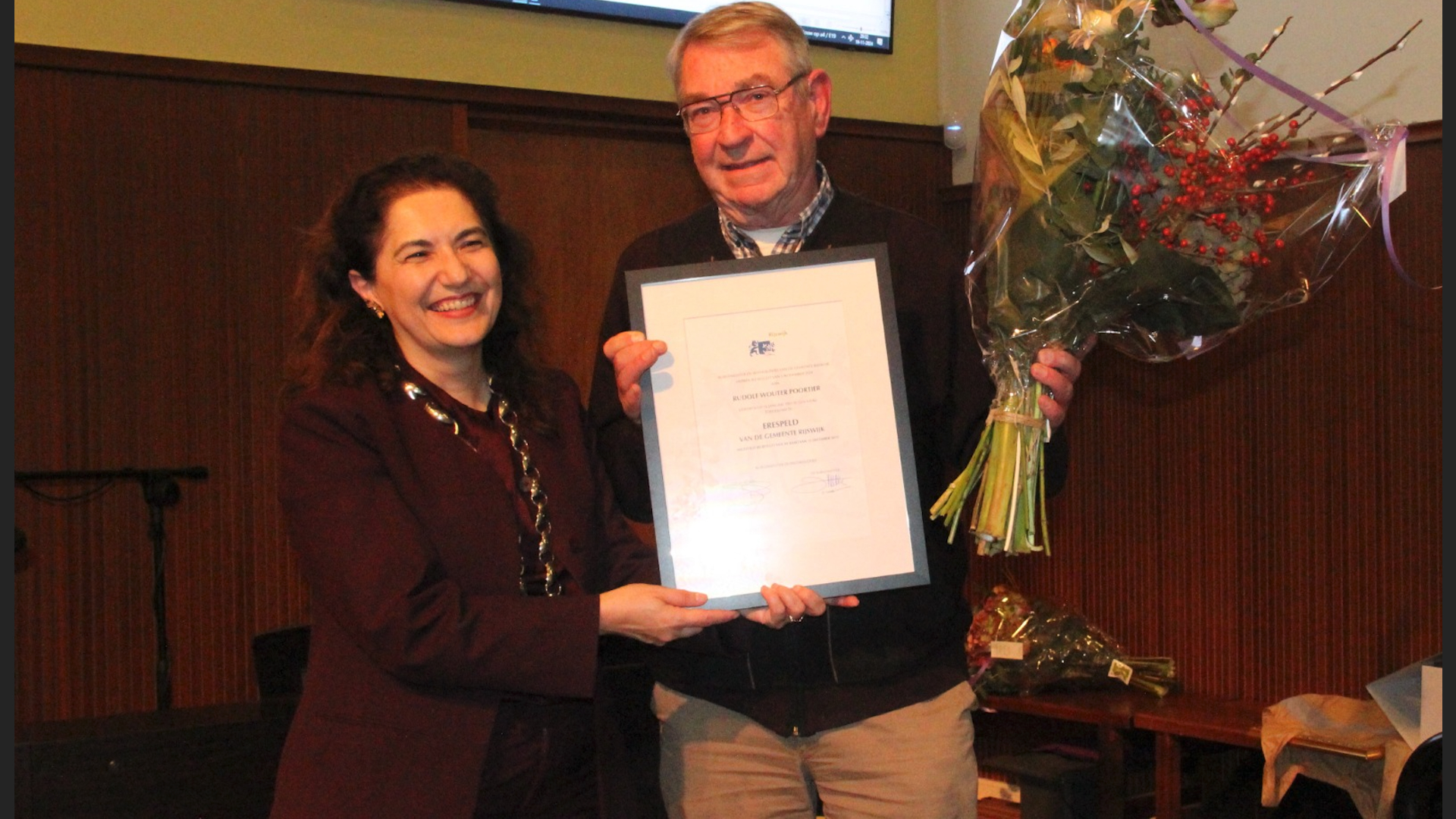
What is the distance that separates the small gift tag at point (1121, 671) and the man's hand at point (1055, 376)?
229cm

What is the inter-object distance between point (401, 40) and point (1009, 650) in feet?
8.08

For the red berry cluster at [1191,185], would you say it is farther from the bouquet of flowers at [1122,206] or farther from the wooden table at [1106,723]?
the wooden table at [1106,723]

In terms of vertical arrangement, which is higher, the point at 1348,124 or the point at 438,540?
the point at 1348,124

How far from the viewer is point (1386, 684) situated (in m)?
2.80

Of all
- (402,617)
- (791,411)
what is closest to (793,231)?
(791,411)

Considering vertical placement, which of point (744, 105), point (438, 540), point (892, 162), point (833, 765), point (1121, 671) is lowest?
point (1121, 671)

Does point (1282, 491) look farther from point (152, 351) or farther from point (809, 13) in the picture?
point (152, 351)

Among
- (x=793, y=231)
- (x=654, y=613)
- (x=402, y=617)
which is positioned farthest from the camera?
(x=793, y=231)

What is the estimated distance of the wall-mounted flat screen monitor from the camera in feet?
12.9

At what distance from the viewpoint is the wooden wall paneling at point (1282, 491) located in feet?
10.6

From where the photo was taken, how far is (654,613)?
5.19ft

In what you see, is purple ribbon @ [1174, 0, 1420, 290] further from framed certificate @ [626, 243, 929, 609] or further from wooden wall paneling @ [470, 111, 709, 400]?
wooden wall paneling @ [470, 111, 709, 400]

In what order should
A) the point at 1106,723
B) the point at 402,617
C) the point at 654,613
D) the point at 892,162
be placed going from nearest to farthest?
the point at 402,617
the point at 654,613
the point at 1106,723
the point at 892,162

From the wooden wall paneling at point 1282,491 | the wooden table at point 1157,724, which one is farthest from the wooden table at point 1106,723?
the wooden wall paneling at point 1282,491
